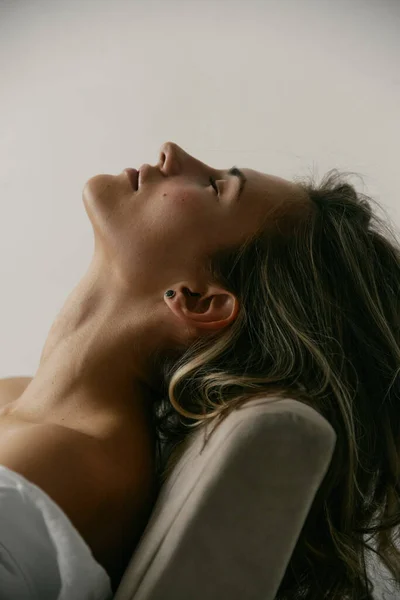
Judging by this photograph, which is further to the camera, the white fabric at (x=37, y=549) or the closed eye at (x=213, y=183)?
the closed eye at (x=213, y=183)

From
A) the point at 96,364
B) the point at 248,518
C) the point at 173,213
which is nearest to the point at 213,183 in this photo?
the point at 173,213

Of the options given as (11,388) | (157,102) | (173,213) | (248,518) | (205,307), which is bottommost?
(11,388)

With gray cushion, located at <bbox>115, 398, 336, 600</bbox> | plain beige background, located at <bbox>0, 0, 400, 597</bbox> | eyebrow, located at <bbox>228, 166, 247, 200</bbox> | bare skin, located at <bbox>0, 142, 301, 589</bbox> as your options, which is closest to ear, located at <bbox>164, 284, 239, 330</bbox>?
bare skin, located at <bbox>0, 142, 301, 589</bbox>

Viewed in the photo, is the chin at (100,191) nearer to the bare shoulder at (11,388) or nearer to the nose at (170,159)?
the nose at (170,159)

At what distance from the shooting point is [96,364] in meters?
1.35

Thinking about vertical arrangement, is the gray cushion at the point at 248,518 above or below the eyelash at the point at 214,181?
below

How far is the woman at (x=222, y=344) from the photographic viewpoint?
1.22 meters

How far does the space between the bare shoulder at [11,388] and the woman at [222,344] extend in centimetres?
23

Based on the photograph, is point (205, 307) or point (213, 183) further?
point (213, 183)

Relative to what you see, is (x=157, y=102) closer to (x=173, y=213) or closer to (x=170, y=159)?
(x=170, y=159)

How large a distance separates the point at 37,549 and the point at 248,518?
27cm

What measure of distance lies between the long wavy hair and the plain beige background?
2.44ft

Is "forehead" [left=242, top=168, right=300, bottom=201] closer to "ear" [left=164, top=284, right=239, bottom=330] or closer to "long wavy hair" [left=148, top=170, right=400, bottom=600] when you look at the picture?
"long wavy hair" [left=148, top=170, right=400, bottom=600]

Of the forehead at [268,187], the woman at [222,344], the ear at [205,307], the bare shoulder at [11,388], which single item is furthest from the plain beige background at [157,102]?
the ear at [205,307]
